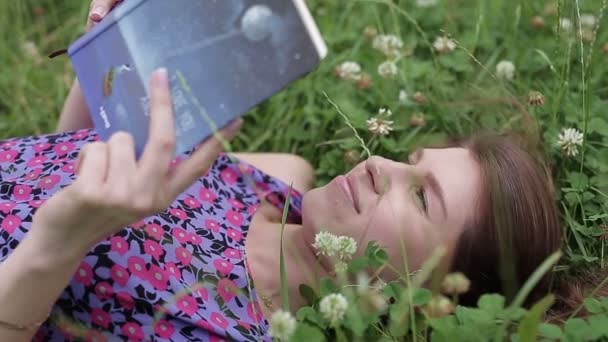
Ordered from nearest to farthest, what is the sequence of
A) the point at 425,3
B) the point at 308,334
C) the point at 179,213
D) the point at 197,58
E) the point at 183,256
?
the point at 197,58, the point at 308,334, the point at 183,256, the point at 179,213, the point at 425,3

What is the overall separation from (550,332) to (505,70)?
38.0 inches

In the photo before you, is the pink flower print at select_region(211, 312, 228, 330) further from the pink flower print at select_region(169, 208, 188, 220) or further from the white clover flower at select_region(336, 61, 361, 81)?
the white clover flower at select_region(336, 61, 361, 81)

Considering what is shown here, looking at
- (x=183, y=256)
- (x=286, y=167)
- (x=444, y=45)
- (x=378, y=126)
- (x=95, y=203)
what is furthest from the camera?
(x=444, y=45)

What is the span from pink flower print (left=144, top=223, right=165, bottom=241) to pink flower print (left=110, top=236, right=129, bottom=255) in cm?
6

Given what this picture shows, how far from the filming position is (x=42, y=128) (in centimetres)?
214

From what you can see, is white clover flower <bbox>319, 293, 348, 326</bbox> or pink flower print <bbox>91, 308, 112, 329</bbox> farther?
pink flower print <bbox>91, 308, 112, 329</bbox>

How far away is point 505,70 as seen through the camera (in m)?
2.02

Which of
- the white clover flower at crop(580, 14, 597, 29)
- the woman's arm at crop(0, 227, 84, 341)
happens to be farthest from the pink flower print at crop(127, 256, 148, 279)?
the white clover flower at crop(580, 14, 597, 29)

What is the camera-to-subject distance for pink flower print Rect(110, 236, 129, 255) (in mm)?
1337

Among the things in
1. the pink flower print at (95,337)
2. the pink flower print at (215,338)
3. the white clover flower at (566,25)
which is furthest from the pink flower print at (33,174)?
the white clover flower at (566,25)

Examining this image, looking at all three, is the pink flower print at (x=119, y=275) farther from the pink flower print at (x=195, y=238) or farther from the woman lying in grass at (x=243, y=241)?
the pink flower print at (x=195, y=238)

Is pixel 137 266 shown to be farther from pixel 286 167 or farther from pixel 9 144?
pixel 286 167

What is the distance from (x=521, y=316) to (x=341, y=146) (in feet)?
2.56

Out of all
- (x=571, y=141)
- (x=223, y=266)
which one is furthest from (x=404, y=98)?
(x=223, y=266)
